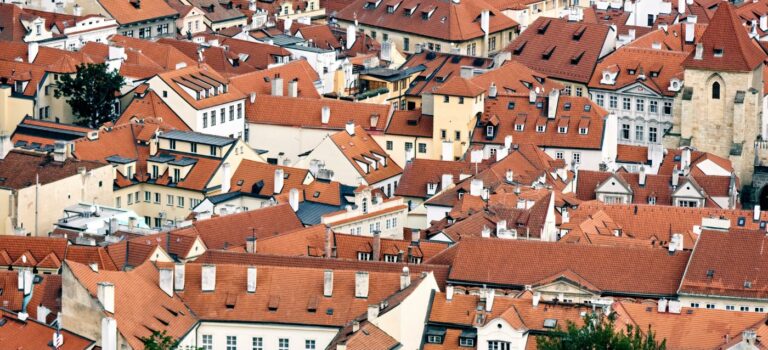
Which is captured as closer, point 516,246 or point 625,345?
point 625,345

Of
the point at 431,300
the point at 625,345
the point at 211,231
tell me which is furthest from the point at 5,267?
the point at 625,345

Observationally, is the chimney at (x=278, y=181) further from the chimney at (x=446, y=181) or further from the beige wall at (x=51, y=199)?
the beige wall at (x=51, y=199)

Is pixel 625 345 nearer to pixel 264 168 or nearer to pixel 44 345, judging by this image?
pixel 44 345

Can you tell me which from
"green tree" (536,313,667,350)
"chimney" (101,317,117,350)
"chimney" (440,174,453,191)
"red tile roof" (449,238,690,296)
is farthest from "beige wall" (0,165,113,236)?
"green tree" (536,313,667,350)

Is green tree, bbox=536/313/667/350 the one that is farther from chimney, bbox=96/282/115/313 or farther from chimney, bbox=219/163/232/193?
chimney, bbox=219/163/232/193

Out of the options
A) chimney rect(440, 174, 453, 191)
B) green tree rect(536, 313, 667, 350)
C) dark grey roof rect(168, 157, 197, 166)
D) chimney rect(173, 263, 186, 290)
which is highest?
dark grey roof rect(168, 157, 197, 166)

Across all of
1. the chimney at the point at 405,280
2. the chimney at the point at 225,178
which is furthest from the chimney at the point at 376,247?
the chimney at the point at 225,178

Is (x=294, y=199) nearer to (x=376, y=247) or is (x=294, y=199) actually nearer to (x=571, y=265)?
(x=376, y=247)

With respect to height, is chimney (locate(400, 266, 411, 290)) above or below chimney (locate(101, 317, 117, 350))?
above
